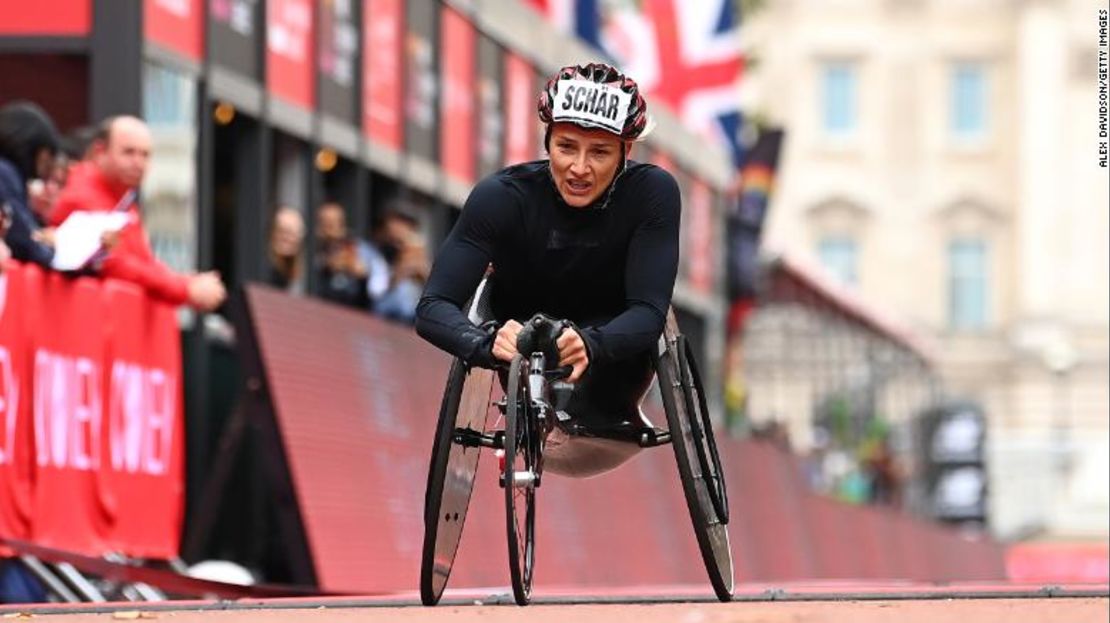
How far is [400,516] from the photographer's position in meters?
16.9

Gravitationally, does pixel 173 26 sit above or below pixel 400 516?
above

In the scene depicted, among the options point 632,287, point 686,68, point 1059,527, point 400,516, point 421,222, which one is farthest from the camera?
point 1059,527

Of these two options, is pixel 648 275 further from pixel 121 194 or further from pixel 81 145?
pixel 81 145

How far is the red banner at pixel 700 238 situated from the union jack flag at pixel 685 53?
29.4 inches

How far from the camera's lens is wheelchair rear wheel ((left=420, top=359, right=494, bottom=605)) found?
33.7 ft

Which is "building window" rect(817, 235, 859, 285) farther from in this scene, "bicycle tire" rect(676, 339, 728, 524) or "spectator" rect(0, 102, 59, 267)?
"bicycle tire" rect(676, 339, 728, 524)

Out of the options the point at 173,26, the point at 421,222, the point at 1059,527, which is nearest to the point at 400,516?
the point at 173,26

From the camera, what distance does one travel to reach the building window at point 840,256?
10506 cm

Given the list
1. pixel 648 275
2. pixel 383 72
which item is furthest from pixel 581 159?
pixel 383 72

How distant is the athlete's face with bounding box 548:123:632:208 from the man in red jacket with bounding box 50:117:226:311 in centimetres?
427

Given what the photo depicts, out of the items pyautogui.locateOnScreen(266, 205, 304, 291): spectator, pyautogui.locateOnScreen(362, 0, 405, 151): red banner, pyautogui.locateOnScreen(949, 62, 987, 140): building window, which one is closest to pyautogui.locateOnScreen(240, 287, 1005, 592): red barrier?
pyautogui.locateOnScreen(266, 205, 304, 291): spectator

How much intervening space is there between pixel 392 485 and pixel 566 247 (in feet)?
21.5

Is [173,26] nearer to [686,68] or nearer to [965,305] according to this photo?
[686,68]

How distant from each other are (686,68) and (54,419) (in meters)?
25.2
